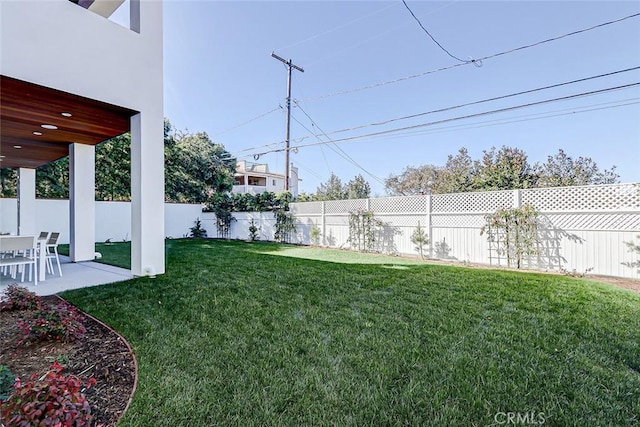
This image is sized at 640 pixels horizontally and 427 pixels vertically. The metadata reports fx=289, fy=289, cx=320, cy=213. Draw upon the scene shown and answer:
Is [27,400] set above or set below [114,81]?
below

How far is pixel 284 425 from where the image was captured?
1570 mm

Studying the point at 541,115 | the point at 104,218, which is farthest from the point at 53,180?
the point at 541,115

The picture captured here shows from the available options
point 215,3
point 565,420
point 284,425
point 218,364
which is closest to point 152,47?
point 215,3

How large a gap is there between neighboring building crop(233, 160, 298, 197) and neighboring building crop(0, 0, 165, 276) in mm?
21511

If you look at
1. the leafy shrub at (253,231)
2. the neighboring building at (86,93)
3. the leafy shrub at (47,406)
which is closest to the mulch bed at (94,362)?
the leafy shrub at (47,406)

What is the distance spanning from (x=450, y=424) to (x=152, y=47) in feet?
20.9

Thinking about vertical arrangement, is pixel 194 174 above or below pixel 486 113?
below

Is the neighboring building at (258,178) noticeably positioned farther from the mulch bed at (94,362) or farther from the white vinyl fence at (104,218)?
the mulch bed at (94,362)

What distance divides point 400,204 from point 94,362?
305 inches

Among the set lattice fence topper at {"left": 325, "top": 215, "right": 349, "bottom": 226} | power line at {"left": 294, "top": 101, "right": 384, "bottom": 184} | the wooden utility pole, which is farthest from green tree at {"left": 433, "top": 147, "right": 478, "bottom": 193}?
lattice fence topper at {"left": 325, "top": 215, "right": 349, "bottom": 226}

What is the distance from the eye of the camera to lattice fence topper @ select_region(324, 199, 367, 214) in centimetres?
964

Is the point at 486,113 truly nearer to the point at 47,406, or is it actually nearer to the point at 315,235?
the point at 315,235

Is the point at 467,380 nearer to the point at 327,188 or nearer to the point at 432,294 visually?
the point at 432,294

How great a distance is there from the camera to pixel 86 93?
4.15 m
